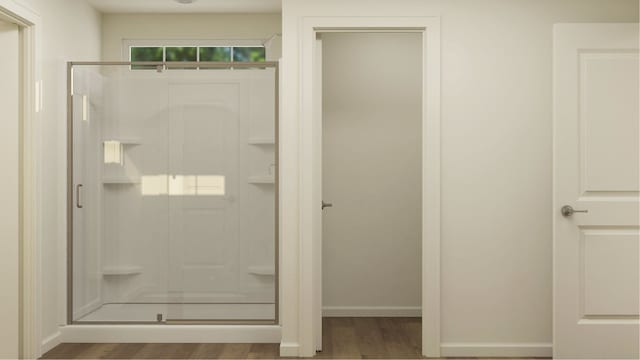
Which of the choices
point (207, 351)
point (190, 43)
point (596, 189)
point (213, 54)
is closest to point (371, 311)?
point (207, 351)

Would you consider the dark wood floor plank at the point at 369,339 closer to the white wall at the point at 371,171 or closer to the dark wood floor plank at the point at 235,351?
the white wall at the point at 371,171

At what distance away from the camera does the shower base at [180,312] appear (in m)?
3.84

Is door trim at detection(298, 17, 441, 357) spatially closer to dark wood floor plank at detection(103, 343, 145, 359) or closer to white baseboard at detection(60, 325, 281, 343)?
white baseboard at detection(60, 325, 281, 343)

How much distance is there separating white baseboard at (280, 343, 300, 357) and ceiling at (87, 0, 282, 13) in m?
2.45

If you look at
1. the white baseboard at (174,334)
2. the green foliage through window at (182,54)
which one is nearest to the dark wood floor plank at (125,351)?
the white baseboard at (174,334)

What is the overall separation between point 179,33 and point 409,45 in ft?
6.14

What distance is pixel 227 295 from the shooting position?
12.7 ft

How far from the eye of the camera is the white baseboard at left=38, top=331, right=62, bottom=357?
3.54 metres

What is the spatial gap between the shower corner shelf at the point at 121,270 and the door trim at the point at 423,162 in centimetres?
113

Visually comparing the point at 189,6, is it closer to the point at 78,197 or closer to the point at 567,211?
the point at 78,197

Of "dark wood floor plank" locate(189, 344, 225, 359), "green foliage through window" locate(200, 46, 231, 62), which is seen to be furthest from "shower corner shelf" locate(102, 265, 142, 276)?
"green foliage through window" locate(200, 46, 231, 62)

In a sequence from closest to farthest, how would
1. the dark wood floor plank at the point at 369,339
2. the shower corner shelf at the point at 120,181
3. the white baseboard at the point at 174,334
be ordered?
the dark wood floor plank at the point at 369,339, the white baseboard at the point at 174,334, the shower corner shelf at the point at 120,181

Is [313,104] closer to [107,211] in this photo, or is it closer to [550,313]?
[107,211]

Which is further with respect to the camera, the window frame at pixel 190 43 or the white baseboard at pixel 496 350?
the window frame at pixel 190 43
